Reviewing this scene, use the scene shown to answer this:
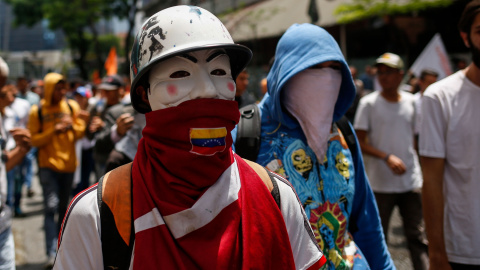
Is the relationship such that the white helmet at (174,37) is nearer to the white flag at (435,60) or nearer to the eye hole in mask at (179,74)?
the eye hole in mask at (179,74)

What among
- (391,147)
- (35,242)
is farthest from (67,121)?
(391,147)

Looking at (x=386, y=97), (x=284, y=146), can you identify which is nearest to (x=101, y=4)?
(x=386, y=97)

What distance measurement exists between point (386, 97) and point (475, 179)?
7.58ft

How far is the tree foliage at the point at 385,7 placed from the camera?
11.5 metres

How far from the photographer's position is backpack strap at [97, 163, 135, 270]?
1436 millimetres

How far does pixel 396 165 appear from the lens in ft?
14.1

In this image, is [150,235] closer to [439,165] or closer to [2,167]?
[439,165]

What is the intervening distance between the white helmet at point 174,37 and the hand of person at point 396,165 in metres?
3.09

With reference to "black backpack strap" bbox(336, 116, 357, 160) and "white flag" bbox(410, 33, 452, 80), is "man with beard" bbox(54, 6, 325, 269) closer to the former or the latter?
"black backpack strap" bbox(336, 116, 357, 160)

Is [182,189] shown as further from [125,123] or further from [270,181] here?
[125,123]

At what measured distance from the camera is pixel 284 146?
7.64ft

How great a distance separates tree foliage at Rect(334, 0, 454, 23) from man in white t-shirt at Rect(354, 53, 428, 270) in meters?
7.54

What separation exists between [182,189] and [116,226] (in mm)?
229

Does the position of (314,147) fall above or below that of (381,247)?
above
